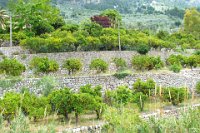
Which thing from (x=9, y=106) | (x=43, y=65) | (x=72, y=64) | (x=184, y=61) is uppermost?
(x=43, y=65)

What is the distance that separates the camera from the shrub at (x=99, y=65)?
26.1 m

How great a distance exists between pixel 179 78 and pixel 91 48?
7604mm

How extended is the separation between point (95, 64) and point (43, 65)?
3463 mm

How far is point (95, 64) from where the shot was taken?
26.1 m

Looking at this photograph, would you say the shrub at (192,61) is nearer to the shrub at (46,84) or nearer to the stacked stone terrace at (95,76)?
the stacked stone terrace at (95,76)

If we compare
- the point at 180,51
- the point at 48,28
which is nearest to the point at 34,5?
the point at 48,28

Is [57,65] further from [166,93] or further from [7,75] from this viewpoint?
[166,93]

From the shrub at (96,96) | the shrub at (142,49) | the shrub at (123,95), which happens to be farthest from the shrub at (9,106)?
the shrub at (142,49)

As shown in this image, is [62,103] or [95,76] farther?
[95,76]

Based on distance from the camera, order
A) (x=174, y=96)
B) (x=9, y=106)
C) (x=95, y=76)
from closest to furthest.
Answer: (x=9, y=106)
(x=174, y=96)
(x=95, y=76)

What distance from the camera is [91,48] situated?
3036cm

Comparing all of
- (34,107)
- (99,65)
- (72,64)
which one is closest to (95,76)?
(99,65)

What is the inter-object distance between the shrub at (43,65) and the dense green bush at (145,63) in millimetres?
5513

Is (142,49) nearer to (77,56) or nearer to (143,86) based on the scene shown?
(77,56)
